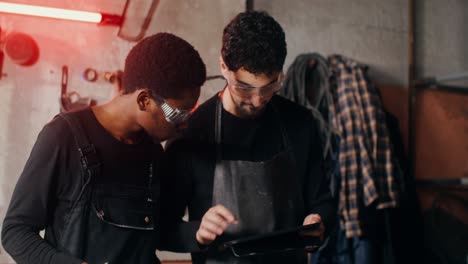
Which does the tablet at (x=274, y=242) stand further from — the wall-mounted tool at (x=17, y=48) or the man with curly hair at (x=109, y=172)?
the wall-mounted tool at (x=17, y=48)

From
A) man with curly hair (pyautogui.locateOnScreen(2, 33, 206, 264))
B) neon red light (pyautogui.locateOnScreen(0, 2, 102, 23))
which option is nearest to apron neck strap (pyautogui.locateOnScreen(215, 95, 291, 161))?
man with curly hair (pyautogui.locateOnScreen(2, 33, 206, 264))

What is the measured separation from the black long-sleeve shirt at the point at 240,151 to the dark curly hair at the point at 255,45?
23 centimetres

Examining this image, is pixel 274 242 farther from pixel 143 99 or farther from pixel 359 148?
pixel 359 148

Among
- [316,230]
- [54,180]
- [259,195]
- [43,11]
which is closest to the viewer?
[54,180]

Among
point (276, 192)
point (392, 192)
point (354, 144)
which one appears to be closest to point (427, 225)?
point (392, 192)

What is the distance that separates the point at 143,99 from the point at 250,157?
1.56 feet

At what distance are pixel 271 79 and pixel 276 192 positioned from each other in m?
0.40

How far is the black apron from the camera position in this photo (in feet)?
4.93

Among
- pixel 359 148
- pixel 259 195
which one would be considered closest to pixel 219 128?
pixel 259 195

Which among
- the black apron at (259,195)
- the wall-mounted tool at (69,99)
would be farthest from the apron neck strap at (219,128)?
the wall-mounted tool at (69,99)

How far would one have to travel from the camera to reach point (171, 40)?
1.33 meters

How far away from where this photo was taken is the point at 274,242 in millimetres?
1317

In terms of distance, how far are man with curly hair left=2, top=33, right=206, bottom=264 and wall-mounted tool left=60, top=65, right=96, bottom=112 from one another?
1004 mm

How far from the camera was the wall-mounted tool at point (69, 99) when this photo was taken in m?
2.24
